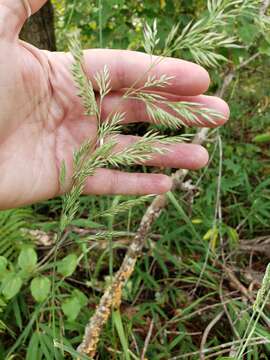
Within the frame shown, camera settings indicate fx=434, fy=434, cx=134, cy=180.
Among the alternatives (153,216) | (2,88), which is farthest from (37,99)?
(153,216)

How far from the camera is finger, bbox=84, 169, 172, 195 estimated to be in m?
1.42

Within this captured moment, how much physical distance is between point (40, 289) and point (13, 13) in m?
0.83

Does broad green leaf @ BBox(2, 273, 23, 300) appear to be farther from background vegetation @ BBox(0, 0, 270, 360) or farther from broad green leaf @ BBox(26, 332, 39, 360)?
broad green leaf @ BBox(26, 332, 39, 360)

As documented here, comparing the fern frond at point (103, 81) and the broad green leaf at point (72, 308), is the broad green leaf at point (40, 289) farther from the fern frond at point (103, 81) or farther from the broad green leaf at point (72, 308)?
the fern frond at point (103, 81)

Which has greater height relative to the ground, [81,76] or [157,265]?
[81,76]

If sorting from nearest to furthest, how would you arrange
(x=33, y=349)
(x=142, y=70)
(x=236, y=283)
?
(x=142, y=70) → (x=33, y=349) → (x=236, y=283)

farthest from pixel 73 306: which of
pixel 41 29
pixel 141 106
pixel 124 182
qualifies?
pixel 41 29

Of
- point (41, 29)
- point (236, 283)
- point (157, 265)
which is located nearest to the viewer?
point (236, 283)

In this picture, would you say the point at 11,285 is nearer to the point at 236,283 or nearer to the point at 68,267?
the point at 68,267

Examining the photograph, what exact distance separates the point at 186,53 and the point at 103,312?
3.54 feet

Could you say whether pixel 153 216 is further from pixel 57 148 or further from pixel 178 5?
pixel 178 5

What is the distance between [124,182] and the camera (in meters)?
1.43

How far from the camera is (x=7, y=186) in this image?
1.23 m

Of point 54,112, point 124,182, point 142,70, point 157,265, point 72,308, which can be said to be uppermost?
point 142,70
